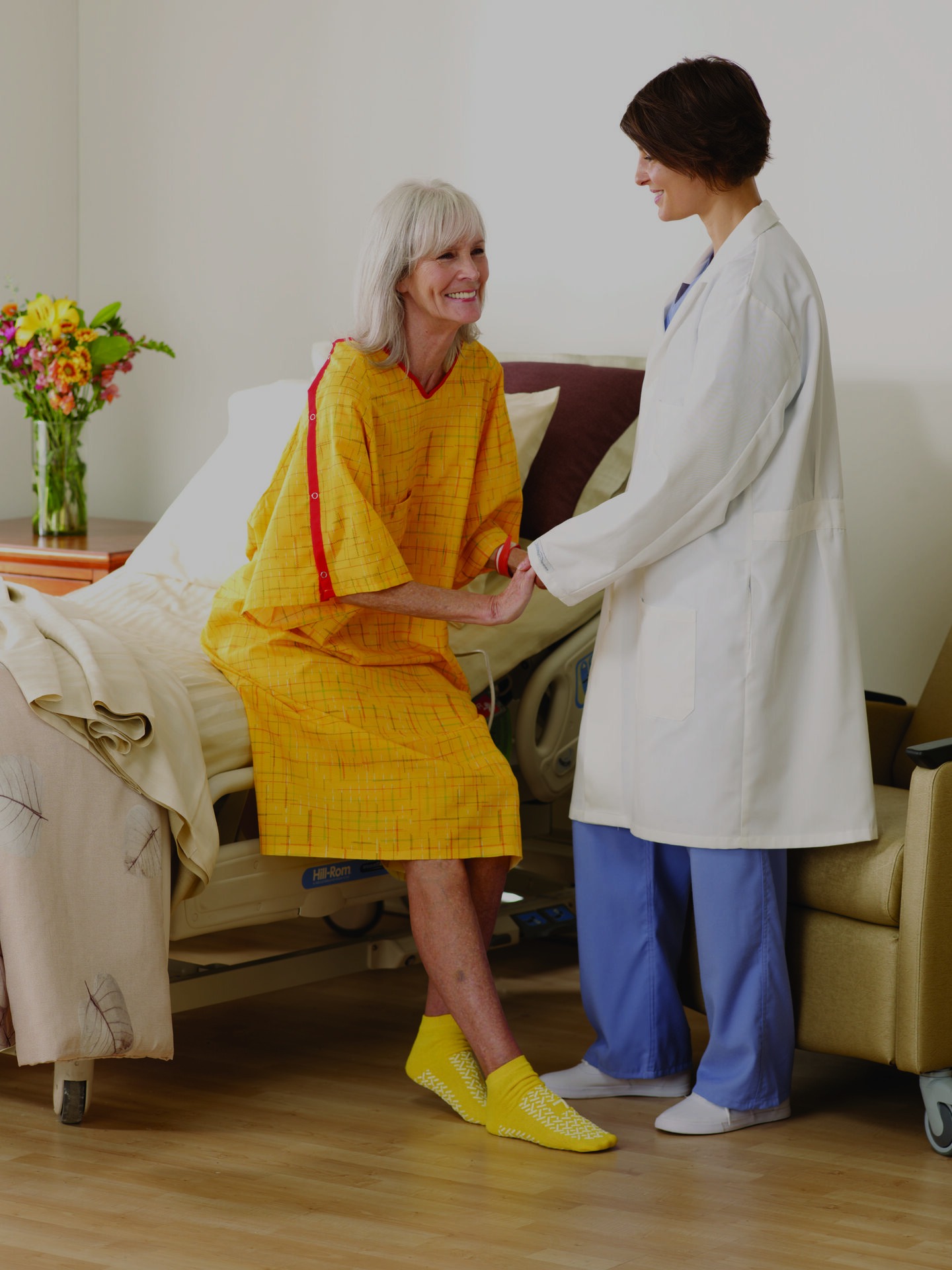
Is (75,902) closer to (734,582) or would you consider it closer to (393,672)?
(393,672)

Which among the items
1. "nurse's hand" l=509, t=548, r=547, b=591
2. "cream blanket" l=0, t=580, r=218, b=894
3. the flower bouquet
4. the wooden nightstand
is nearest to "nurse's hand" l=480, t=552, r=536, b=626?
"nurse's hand" l=509, t=548, r=547, b=591

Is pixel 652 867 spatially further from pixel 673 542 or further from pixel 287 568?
pixel 287 568

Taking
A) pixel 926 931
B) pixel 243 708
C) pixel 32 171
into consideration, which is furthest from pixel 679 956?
pixel 32 171

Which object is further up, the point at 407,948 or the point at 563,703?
the point at 563,703

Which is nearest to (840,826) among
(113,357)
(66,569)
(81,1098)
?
(81,1098)

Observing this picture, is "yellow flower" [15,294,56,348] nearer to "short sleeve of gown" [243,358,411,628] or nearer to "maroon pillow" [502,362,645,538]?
"maroon pillow" [502,362,645,538]

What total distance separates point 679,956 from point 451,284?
1.04 m

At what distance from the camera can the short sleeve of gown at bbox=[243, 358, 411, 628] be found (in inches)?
87.2

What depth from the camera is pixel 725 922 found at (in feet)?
7.07

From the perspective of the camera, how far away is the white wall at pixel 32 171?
3.98 meters

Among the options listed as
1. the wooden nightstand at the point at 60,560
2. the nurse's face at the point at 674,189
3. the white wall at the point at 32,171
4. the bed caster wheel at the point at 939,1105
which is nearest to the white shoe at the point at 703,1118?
the bed caster wheel at the point at 939,1105

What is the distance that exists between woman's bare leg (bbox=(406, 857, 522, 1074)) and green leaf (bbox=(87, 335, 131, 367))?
182 cm

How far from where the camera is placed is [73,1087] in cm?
214

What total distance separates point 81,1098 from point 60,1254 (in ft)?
1.35
